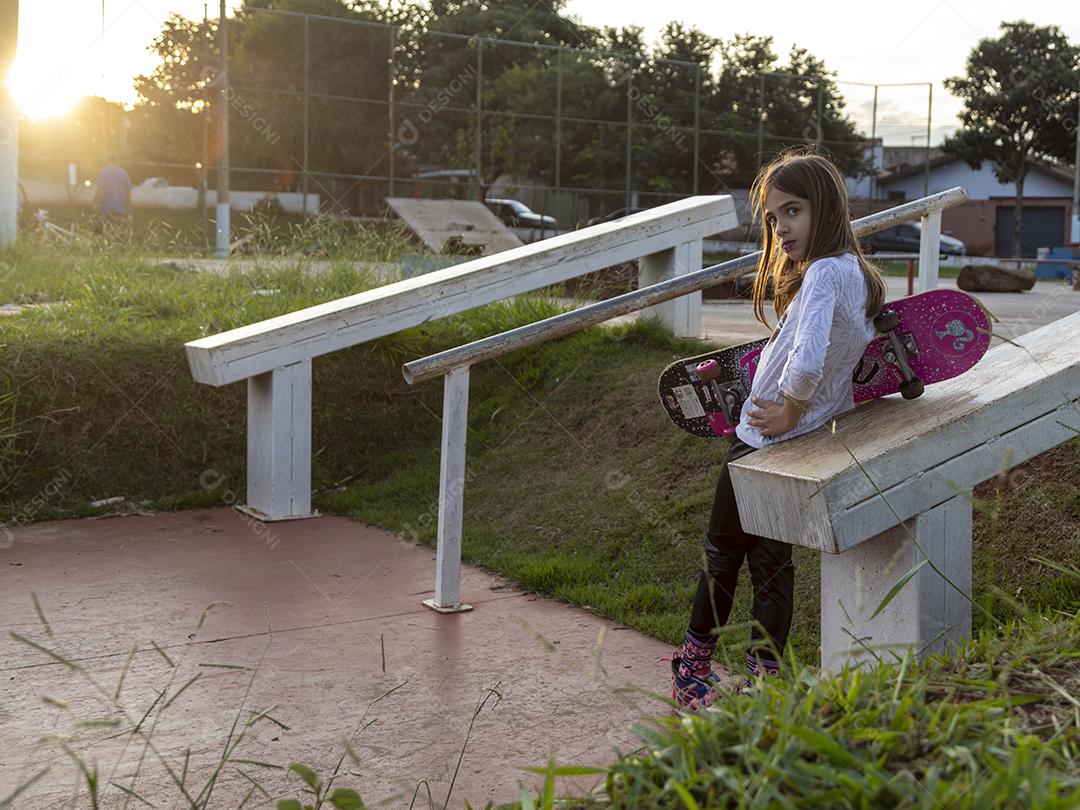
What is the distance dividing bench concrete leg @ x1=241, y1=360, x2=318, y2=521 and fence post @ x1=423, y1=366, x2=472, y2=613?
161 centimetres

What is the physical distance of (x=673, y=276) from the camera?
6871 mm

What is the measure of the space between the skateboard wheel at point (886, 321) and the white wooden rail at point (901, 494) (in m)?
0.25

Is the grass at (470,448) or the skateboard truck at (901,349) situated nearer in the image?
the skateboard truck at (901,349)

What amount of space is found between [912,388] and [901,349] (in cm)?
11

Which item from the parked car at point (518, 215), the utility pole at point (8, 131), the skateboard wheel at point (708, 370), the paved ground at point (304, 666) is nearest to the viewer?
the paved ground at point (304, 666)

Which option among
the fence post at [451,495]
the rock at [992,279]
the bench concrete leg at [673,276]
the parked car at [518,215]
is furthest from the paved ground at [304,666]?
the parked car at [518,215]

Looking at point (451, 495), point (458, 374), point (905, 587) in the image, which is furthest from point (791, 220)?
point (451, 495)

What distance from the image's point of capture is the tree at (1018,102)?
4769 cm

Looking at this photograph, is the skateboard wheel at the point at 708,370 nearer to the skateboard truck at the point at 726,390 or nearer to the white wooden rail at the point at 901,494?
the skateboard truck at the point at 726,390

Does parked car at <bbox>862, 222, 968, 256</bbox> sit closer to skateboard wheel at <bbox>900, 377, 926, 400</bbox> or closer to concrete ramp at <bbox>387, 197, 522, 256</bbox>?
concrete ramp at <bbox>387, 197, 522, 256</bbox>

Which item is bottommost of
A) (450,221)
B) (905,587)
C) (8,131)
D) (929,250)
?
(905,587)

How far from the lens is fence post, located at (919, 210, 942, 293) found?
18.1 feet

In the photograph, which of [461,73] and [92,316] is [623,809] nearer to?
[92,316]

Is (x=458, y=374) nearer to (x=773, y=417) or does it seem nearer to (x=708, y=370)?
(x=708, y=370)
